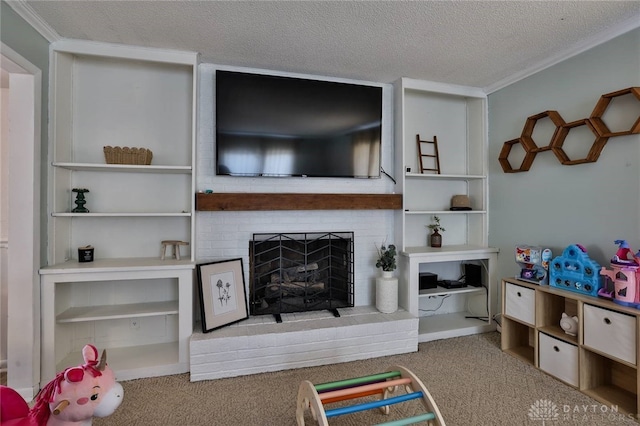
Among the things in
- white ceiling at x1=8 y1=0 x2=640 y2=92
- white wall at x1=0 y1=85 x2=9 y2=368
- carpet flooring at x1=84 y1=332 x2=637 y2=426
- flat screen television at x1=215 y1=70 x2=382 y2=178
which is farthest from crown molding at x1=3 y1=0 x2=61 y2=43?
carpet flooring at x1=84 y1=332 x2=637 y2=426

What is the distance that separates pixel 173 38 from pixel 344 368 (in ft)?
8.64

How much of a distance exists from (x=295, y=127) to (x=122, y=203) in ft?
4.94

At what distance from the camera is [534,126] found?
8.53ft

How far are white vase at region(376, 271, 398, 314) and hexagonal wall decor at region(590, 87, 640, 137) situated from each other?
70.0 inches

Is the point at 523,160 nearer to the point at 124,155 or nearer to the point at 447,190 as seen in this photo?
the point at 447,190

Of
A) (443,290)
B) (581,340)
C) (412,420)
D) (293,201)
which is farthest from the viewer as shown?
(443,290)

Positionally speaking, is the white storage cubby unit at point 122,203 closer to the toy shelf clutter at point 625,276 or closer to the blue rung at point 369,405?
the blue rung at point 369,405

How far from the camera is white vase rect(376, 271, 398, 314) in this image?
2.66 m

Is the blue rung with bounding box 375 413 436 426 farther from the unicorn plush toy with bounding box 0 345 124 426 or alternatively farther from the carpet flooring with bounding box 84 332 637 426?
the unicorn plush toy with bounding box 0 345 124 426

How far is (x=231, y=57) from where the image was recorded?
2422 mm

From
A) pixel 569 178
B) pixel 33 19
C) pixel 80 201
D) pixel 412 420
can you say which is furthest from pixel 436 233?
pixel 33 19

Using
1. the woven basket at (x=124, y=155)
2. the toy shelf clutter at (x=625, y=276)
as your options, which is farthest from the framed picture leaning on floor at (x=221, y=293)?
the toy shelf clutter at (x=625, y=276)

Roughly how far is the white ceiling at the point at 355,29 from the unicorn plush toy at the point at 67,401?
1.93m

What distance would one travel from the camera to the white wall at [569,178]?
1.97m
